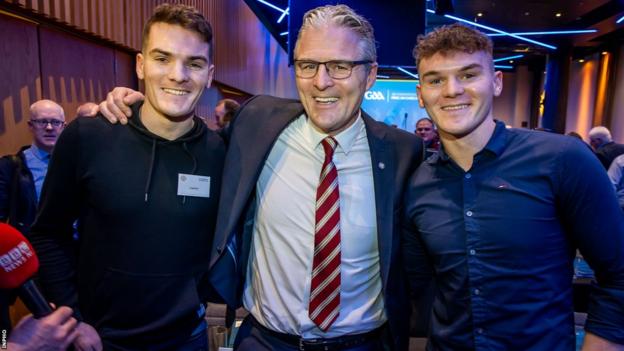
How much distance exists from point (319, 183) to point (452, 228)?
49 centimetres

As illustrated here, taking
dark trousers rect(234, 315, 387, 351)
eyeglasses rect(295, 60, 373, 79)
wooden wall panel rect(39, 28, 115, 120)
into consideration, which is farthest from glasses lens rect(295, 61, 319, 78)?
wooden wall panel rect(39, 28, 115, 120)

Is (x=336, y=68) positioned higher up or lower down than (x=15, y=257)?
higher up

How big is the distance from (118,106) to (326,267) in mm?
976

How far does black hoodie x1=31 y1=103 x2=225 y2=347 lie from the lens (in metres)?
1.46

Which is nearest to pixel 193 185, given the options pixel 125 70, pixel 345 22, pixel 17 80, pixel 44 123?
pixel 345 22

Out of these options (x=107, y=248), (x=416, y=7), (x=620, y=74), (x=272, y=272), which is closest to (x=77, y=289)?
(x=107, y=248)

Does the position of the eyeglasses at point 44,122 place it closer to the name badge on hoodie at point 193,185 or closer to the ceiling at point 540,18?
the name badge on hoodie at point 193,185

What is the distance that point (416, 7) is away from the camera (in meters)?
4.82

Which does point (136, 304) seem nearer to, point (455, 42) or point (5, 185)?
point (455, 42)

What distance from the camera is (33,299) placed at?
3.44 ft

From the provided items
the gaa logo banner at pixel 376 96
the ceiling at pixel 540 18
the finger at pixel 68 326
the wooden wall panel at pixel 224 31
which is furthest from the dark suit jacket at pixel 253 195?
the gaa logo banner at pixel 376 96

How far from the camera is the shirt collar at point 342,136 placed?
5.33 ft

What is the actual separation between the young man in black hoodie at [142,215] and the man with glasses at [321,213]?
118 millimetres

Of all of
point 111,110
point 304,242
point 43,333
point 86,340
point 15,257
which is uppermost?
point 111,110
